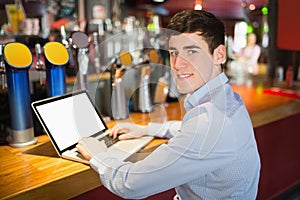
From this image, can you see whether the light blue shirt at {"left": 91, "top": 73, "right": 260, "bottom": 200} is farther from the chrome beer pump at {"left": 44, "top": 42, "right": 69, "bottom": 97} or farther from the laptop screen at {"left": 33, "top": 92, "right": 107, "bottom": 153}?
the chrome beer pump at {"left": 44, "top": 42, "right": 69, "bottom": 97}

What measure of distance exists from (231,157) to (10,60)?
2.81 feet

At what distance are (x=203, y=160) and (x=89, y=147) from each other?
427 millimetres

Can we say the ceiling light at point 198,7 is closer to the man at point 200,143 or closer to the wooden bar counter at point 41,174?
the man at point 200,143

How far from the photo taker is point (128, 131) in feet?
4.85

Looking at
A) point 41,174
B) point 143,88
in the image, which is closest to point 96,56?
point 143,88

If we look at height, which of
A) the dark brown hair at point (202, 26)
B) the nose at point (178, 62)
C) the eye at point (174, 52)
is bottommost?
the nose at point (178, 62)

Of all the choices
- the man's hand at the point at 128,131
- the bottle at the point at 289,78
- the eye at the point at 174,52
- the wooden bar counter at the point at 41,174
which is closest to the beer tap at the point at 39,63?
the wooden bar counter at the point at 41,174

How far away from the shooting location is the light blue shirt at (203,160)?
3.14ft

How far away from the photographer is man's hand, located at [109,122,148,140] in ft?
4.66

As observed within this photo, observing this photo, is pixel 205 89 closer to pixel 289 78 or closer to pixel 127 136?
pixel 127 136

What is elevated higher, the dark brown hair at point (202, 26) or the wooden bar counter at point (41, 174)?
the dark brown hair at point (202, 26)

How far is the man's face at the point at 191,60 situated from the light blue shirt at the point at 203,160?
3 centimetres

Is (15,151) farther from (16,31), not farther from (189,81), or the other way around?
(16,31)

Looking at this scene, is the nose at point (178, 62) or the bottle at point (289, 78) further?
the bottle at point (289, 78)
